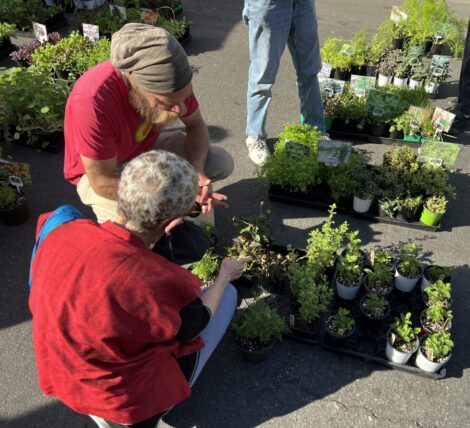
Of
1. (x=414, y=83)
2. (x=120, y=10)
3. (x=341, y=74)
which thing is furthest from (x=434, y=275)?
(x=120, y=10)

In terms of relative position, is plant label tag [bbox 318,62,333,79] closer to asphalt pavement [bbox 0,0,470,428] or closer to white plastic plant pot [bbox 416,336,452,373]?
asphalt pavement [bbox 0,0,470,428]

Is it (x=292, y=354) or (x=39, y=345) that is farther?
(x=292, y=354)

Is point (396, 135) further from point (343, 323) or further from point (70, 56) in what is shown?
point (70, 56)

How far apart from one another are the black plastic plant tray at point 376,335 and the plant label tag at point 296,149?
1.18m

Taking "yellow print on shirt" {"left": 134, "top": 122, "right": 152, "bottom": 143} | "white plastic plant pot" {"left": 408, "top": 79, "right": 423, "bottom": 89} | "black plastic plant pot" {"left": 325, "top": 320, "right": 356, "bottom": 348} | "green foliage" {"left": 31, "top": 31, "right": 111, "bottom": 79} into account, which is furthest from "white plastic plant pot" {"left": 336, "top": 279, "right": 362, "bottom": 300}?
"green foliage" {"left": 31, "top": 31, "right": 111, "bottom": 79}

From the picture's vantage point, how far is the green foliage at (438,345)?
2369 mm

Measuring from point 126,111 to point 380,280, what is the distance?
73.2 inches

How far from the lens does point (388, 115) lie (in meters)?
4.00

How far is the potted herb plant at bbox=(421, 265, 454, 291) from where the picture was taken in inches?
108

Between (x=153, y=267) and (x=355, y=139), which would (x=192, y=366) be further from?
(x=355, y=139)

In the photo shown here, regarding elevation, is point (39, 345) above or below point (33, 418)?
above

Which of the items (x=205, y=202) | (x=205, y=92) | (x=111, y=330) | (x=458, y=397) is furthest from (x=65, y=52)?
(x=458, y=397)

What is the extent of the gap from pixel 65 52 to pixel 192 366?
4249 mm

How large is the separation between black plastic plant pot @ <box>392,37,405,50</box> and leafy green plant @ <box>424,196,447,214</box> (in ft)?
9.41
